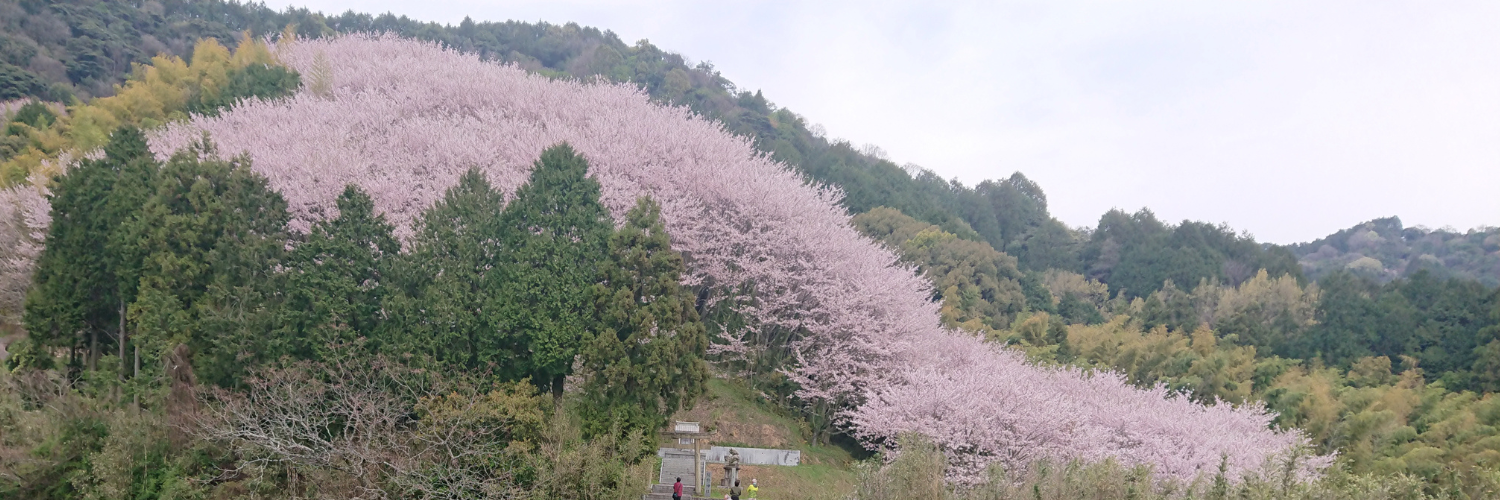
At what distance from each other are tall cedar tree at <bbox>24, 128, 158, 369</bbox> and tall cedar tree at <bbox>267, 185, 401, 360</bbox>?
4.89m

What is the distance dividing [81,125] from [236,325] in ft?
67.4

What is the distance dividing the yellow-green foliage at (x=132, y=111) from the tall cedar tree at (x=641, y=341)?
20.4 m

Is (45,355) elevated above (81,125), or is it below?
below

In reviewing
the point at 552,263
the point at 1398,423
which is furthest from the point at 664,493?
the point at 1398,423

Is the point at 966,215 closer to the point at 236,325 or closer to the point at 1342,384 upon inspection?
the point at 1342,384

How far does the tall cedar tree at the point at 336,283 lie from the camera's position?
21797mm

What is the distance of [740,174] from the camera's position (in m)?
30.8

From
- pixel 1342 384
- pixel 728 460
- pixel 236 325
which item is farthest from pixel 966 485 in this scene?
pixel 1342 384

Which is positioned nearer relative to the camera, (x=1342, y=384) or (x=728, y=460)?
(x=728, y=460)

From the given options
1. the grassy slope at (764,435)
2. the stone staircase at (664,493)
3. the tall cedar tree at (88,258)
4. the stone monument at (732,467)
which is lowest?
the grassy slope at (764,435)

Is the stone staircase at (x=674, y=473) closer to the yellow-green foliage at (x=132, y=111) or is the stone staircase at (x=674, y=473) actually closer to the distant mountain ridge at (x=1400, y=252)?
the yellow-green foliage at (x=132, y=111)

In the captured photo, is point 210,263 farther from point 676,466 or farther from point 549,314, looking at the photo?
point 676,466

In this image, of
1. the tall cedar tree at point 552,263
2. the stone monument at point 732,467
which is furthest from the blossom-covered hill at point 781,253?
the stone monument at point 732,467

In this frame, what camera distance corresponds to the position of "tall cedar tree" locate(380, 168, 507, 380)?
2203 cm
